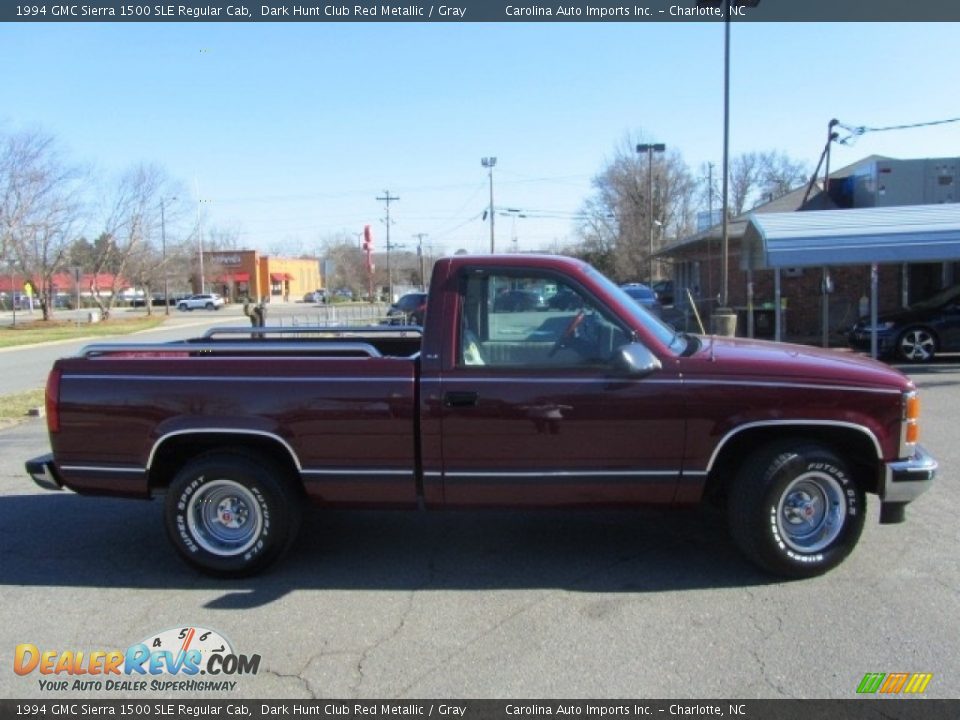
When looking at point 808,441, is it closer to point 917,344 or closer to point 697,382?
point 697,382

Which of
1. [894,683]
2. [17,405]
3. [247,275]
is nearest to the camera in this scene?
[894,683]

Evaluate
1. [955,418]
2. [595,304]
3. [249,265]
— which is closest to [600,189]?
[249,265]

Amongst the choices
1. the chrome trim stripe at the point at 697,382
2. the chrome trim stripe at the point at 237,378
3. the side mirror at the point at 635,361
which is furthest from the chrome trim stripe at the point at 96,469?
the side mirror at the point at 635,361

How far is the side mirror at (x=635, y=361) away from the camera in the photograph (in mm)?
4066

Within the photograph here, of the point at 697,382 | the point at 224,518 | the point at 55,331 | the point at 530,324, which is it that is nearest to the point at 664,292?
the point at 55,331

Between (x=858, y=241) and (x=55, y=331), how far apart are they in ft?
122

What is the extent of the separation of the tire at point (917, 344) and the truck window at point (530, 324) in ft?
41.8

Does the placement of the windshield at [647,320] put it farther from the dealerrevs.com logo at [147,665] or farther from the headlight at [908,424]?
the dealerrevs.com logo at [147,665]

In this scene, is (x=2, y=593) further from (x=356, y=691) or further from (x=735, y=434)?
(x=735, y=434)

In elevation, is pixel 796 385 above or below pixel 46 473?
above

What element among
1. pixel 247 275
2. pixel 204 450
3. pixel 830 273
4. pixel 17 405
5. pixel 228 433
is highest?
pixel 247 275

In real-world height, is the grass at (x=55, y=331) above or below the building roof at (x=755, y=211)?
below

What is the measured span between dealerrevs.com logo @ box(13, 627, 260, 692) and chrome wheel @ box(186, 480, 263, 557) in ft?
2.48

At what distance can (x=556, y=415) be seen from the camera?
4188 millimetres
